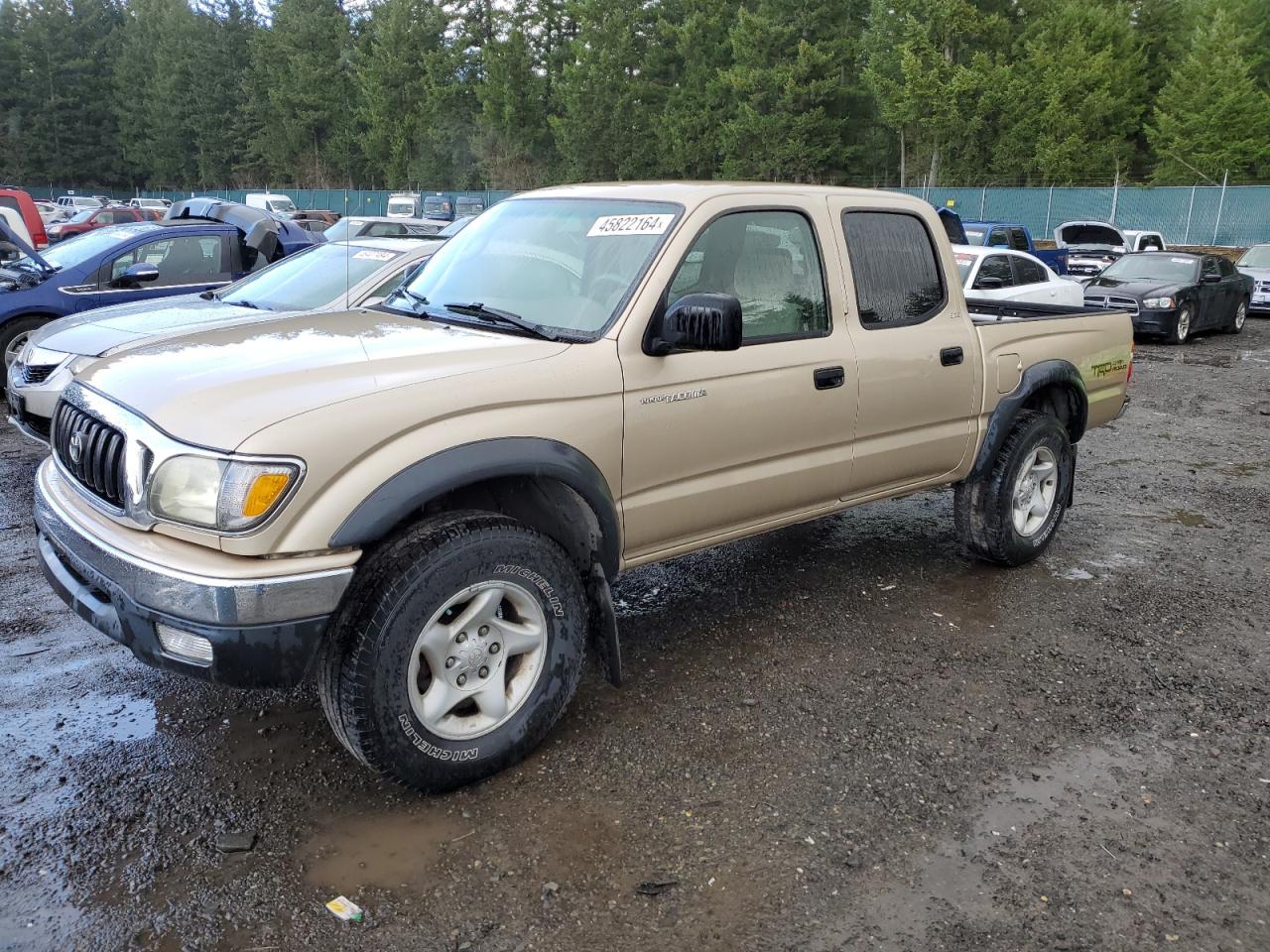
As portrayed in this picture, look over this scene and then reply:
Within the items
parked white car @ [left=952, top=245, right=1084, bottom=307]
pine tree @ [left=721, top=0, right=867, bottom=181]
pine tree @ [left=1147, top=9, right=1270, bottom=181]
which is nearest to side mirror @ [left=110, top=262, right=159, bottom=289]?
parked white car @ [left=952, top=245, right=1084, bottom=307]

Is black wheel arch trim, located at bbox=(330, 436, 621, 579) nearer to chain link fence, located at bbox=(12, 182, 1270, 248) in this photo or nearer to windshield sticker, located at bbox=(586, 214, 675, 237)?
windshield sticker, located at bbox=(586, 214, 675, 237)

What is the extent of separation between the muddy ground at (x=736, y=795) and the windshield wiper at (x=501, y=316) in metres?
1.45

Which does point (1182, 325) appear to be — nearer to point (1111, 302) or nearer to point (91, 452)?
point (1111, 302)

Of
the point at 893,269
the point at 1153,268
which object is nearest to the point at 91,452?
the point at 893,269

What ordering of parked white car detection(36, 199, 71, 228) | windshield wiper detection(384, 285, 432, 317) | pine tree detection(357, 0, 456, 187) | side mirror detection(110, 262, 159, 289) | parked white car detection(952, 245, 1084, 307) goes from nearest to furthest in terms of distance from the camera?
windshield wiper detection(384, 285, 432, 317) → side mirror detection(110, 262, 159, 289) → parked white car detection(952, 245, 1084, 307) → parked white car detection(36, 199, 71, 228) → pine tree detection(357, 0, 456, 187)

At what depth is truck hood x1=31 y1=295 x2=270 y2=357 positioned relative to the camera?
6734mm

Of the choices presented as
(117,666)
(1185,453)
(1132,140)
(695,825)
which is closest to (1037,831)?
(695,825)

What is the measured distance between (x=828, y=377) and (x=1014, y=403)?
150 cm

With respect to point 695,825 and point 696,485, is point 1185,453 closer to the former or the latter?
point 696,485

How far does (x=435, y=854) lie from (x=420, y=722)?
39 cm

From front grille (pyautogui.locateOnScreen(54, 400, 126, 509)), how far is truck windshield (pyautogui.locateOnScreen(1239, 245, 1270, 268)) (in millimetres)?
22745

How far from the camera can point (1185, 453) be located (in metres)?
8.82

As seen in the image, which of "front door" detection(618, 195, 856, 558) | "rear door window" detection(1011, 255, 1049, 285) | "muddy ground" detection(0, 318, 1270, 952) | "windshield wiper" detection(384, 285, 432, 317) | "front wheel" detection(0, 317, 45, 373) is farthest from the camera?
"rear door window" detection(1011, 255, 1049, 285)

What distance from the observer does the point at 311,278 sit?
7.60 metres
